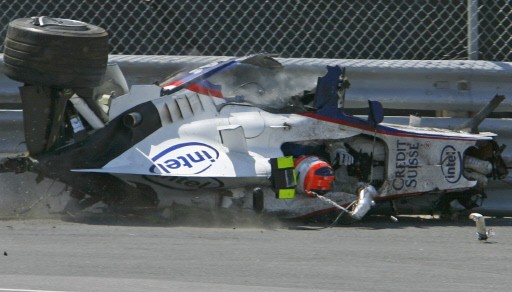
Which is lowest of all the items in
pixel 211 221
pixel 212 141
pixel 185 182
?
pixel 211 221

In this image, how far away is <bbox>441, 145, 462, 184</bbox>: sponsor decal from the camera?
25.8 feet

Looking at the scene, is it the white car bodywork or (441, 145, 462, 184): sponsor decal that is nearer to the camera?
the white car bodywork

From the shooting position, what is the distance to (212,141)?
743 cm

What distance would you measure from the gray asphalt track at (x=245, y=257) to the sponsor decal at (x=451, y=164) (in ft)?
1.53

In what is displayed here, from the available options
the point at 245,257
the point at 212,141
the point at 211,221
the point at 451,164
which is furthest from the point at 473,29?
the point at 245,257

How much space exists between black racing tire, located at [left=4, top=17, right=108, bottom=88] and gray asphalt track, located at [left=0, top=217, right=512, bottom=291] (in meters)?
0.98

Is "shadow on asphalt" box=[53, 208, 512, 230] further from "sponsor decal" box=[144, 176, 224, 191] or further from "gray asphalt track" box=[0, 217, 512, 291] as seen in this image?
"sponsor decal" box=[144, 176, 224, 191]

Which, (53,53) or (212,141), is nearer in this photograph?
(53,53)

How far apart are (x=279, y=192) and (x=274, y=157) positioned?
0.25m

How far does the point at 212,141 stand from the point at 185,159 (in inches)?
10.1

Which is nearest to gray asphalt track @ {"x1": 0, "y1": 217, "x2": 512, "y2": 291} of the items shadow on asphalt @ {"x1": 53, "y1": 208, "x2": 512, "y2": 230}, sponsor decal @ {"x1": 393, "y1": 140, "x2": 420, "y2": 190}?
shadow on asphalt @ {"x1": 53, "y1": 208, "x2": 512, "y2": 230}

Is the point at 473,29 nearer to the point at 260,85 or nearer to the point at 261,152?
the point at 260,85

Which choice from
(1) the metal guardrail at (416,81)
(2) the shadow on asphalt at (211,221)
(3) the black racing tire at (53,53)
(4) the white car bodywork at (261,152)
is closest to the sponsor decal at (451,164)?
(4) the white car bodywork at (261,152)

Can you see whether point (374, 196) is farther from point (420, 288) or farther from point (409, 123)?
point (420, 288)
